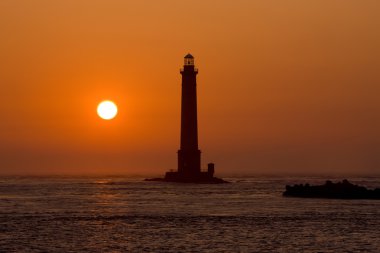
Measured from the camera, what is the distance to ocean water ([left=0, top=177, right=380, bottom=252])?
49.0 meters

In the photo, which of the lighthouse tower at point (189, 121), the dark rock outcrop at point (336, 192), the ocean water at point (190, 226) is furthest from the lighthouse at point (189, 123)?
the ocean water at point (190, 226)

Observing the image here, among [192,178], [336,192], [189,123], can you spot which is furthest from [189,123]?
[336,192]

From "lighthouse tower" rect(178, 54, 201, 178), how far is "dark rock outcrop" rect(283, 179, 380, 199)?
16652 millimetres

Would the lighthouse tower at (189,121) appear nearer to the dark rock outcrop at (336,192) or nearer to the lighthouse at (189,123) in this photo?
the lighthouse at (189,123)

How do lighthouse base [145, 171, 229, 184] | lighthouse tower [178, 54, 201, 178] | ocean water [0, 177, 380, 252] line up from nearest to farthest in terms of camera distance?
1. ocean water [0, 177, 380, 252]
2. lighthouse tower [178, 54, 201, 178]
3. lighthouse base [145, 171, 229, 184]

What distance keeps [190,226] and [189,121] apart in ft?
184

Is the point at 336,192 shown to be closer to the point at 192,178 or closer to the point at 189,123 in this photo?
the point at 189,123

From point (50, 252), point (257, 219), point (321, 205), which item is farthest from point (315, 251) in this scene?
point (321, 205)

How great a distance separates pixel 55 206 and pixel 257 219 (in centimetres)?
2412

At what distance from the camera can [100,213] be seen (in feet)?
243

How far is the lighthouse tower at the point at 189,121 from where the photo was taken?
380ft

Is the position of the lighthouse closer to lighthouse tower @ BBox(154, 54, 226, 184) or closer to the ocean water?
lighthouse tower @ BBox(154, 54, 226, 184)

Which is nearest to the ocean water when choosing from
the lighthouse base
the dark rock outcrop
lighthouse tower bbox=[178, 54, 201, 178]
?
the dark rock outcrop

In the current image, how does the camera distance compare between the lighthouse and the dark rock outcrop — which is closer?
the dark rock outcrop
